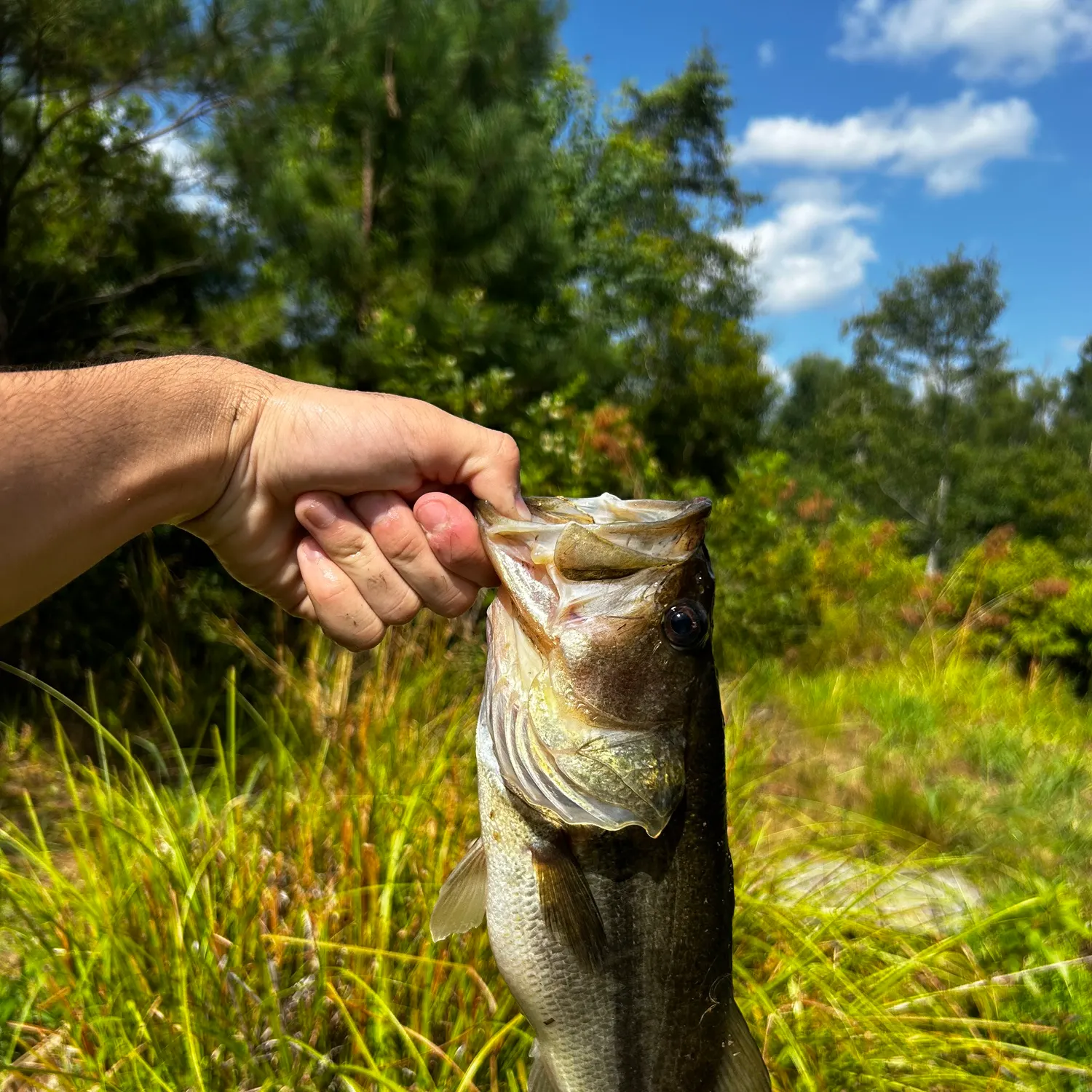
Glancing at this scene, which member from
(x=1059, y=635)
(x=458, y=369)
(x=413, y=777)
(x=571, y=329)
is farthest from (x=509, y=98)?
(x=1059, y=635)

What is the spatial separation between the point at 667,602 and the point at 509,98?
24.4ft

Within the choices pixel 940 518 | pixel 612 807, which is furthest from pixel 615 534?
pixel 940 518

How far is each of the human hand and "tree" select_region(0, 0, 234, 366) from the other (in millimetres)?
3481

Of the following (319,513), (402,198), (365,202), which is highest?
(402,198)

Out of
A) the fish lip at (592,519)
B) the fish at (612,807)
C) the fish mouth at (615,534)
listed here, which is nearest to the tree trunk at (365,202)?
the fish lip at (592,519)

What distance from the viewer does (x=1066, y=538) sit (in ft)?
59.5

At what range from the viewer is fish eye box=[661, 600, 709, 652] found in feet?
5.47

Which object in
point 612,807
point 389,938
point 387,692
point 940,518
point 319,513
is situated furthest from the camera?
point 940,518

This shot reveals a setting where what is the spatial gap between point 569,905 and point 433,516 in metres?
0.88

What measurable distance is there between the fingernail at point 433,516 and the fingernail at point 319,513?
0.76ft

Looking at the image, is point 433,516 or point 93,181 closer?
point 433,516

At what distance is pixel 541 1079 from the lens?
1.75 m

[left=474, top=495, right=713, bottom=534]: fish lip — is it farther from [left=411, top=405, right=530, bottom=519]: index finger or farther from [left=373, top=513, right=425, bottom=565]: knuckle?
[left=373, top=513, right=425, bottom=565]: knuckle

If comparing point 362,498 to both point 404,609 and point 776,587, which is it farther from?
point 776,587
